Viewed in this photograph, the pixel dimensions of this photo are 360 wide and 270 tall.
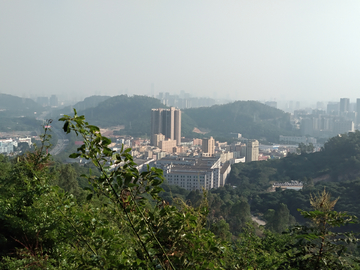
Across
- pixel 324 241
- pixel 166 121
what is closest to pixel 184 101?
pixel 166 121

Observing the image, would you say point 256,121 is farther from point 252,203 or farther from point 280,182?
point 252,203

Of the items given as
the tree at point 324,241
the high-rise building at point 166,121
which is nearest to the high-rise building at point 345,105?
the high-rise building at point 166,121

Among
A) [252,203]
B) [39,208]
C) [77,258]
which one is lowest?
[252,203]

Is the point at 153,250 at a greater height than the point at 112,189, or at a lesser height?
lesser

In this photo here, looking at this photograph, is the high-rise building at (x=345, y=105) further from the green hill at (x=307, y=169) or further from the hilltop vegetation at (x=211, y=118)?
the green hill at (x=307, y=169)

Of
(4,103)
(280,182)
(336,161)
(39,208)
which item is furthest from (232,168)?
(4,103)

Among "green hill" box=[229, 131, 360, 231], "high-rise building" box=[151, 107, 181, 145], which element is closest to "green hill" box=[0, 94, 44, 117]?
"high-rise building" box=[151, 107, 181, 145]

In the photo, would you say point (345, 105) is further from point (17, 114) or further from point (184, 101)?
point (17, 114)

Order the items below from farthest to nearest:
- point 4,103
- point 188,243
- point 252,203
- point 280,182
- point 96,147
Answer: point 4,103 < point 280,182 < point 252,203 < point 188,243 < point 96,147
